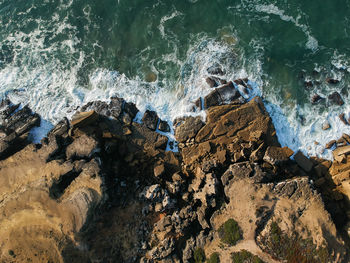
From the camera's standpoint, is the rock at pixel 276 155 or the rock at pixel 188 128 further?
the rock at pixel 188 128

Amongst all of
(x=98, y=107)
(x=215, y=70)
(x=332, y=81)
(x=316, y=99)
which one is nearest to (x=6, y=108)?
(x=98, y=107)

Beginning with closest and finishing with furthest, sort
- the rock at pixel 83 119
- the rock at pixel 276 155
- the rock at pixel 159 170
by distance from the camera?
the rock at pixel 276 155 < the rock at pixel 159 170 < the rock at pixel 83 119

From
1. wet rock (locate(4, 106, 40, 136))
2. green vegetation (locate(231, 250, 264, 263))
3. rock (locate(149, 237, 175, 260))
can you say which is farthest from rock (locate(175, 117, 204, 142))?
wet rock (locate(4, 106, 40, 136))

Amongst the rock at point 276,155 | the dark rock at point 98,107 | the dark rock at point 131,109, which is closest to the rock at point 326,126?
the rock at point 276,155

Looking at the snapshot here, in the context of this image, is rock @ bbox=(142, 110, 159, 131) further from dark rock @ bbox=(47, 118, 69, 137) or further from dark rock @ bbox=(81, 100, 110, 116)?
dark rock @ bbox=(47, 118, 69, 137)

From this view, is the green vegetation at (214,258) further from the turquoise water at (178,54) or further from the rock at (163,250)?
the turquoise water at (178,54)

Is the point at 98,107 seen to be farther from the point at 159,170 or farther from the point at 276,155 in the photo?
the point at 276,155
